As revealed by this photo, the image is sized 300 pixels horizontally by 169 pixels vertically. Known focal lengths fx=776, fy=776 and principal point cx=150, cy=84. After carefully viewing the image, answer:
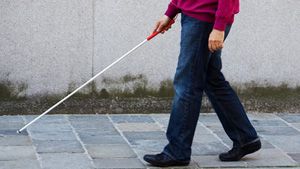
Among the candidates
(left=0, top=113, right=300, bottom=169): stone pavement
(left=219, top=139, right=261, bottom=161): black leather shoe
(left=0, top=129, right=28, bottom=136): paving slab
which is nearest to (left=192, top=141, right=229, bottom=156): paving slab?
(left=0, top=113, right=300, bottom=169): stone pavement

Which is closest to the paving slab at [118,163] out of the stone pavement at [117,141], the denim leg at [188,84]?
the stone pavement at [117,141]

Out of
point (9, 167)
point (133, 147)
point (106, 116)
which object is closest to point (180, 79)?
point (133, 147)

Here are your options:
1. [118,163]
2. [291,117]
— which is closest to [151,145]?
[118,163]

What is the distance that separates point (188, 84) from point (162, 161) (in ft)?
1.79

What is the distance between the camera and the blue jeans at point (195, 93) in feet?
16.5

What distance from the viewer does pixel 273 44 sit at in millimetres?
7055

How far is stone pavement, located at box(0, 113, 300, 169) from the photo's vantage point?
A: 532cm

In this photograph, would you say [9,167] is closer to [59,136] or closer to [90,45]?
[59,136]

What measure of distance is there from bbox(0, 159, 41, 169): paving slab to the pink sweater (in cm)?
142

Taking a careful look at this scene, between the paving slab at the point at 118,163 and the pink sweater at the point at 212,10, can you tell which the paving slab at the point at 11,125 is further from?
the pink sweater at the point at 212,10

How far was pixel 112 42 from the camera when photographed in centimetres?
678

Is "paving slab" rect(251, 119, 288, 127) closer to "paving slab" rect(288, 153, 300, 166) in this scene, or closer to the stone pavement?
the stone pavement

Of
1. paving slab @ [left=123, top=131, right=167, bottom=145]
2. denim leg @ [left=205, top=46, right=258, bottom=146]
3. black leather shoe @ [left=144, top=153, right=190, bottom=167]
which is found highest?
denim leg @ [left=205, top=46, right=258, bottom=146]

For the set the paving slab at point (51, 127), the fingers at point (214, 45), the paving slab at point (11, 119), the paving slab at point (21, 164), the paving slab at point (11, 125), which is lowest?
the paving slab at point (11, 119)
